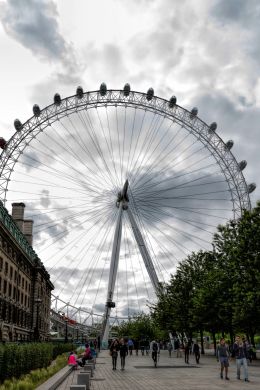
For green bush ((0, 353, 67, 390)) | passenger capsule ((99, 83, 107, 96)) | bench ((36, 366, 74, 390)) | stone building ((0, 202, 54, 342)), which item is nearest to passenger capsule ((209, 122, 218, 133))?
passenger capsule ((99, 83, 107, 96))

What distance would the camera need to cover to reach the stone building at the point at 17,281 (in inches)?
2313

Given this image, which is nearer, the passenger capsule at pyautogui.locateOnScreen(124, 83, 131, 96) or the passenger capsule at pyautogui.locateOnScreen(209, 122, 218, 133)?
the passenger capsule at pyautogui.locateOnScreen(124, 83, 131, 96)

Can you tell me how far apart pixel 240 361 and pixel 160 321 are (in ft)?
178

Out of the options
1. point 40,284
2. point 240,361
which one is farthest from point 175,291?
point 240,361

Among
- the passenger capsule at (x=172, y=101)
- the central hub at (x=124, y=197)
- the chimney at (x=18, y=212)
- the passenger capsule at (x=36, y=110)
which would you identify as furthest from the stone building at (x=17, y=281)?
the passenger capsule at (x=172, y=101)

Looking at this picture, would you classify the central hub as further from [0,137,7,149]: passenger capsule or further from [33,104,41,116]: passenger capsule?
[0,137,7,149]: passenger capsule

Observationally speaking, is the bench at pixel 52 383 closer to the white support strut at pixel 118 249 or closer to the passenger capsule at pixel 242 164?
the white support strut at pixel 118 249

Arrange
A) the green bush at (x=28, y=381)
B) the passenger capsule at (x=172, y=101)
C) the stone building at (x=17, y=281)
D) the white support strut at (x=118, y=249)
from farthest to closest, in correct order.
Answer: the passenger capsule at (x=172, y=101) < the white support strut at (x=118, y=249) < the stone building at (x=17, y=281) < the green bush at (x=28, y=381)

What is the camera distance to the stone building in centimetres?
5874

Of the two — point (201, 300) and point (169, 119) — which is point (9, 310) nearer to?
point (201, 300)

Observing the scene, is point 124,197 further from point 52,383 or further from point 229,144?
point 52,383

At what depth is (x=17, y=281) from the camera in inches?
2712

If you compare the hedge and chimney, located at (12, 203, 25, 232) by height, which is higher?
chimney, located at (12, 203, 25, 232)

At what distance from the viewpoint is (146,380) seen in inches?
1019
